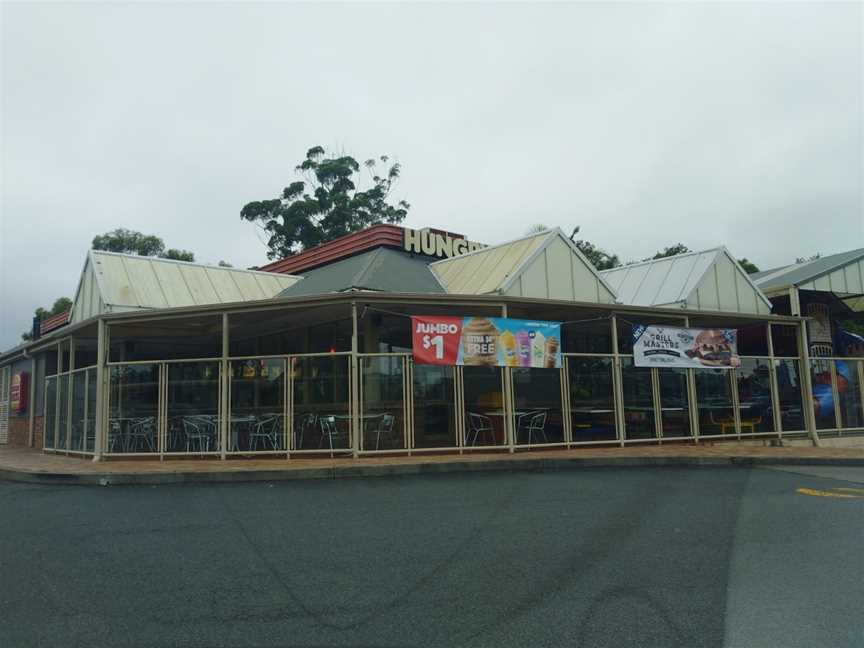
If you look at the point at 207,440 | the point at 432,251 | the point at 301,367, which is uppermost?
the point at 432,251

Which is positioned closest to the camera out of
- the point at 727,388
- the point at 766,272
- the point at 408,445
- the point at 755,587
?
the point at 755,587

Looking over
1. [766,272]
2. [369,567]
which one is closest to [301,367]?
[369,567]

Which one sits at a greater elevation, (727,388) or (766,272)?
(766,272)

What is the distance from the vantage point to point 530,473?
12289 mm

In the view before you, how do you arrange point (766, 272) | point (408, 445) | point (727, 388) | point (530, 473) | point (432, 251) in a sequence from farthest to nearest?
point (766, 272)
point (432, 251)
point (727, 388)
point (408, 445)
point (530, 473)

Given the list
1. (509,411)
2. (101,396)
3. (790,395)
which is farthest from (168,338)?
(790,395)

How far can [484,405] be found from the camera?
14.5m

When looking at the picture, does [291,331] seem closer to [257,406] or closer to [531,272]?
[257,406]

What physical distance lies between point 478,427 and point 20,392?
51.5ft

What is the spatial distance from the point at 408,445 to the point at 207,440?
4.18 meters

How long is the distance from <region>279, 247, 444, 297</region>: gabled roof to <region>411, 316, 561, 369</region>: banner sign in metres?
3.61

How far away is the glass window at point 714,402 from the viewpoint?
16625 mm

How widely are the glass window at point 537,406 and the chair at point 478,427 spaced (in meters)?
0.53

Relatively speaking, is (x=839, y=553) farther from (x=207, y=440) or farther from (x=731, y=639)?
(x=207, y=440)
